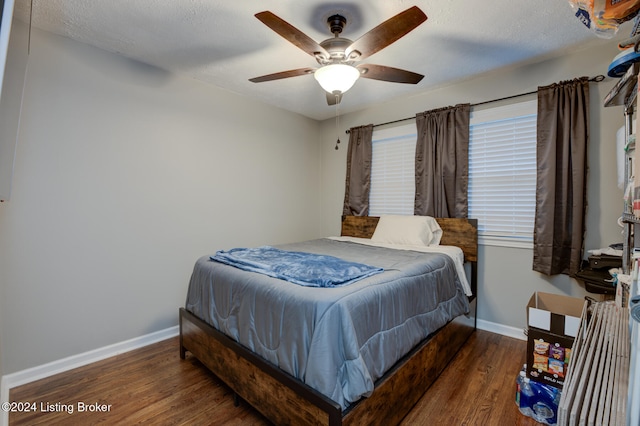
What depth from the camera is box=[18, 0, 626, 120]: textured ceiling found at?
1.92 metres

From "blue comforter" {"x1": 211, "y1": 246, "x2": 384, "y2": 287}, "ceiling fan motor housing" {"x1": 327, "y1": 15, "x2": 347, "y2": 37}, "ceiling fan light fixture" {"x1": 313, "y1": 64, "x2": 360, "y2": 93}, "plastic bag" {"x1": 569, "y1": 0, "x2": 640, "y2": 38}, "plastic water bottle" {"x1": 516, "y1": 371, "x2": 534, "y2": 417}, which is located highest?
"ceiling fan motor housing" {"x1": 327, "y1": 15, "x2": 347, "y2": 37}

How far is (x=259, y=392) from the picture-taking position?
1640 mm

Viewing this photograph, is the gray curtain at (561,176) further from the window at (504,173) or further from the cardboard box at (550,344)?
the cardboard box at (550,344)

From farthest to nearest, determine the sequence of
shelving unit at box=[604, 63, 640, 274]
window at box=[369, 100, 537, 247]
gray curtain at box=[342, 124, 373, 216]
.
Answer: gray curtain at box=[342, 124, 373, 216]
window at box=[369, 100, 537, 247]
shelving unit at box=[604, 63, 640, 274]

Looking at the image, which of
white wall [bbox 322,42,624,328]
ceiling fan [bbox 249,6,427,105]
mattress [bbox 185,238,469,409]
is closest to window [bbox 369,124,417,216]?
white wall [bbox 322,42,624,328]

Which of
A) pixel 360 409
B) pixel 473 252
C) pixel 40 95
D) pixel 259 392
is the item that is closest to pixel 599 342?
pixel 360 409

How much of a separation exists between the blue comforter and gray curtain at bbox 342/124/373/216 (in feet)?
5.34

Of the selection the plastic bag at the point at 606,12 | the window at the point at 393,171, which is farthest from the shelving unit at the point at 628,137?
the window at the point at 393,171

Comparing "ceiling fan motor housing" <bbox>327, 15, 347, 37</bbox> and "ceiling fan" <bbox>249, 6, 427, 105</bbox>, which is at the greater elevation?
"ceiling fan motor housing" <bbox>327, 15, 347, 37</bbox>

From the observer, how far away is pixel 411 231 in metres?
3.07

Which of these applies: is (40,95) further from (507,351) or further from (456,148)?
(507,351)

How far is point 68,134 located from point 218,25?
143 cm

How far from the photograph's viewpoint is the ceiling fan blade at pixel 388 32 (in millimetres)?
1481

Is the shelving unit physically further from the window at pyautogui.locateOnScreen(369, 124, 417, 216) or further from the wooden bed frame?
the window at pyautogui.locateOnScreen(369, 124, 417, 216)
